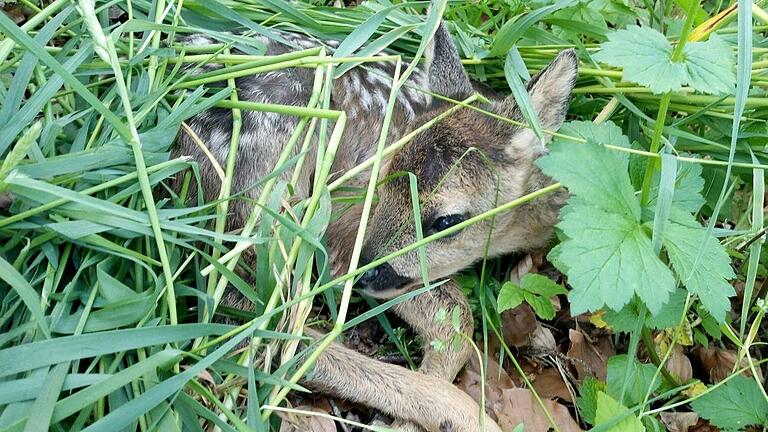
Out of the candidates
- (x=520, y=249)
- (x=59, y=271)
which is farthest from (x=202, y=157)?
(x=520, y=249)

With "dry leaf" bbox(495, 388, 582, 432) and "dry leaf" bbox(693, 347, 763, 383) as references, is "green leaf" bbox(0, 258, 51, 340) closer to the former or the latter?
"dry leaf" bbox(495, 388, 582, 432)

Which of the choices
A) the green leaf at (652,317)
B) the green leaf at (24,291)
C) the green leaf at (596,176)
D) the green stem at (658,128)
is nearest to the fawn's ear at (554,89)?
the green stem at (658,128)

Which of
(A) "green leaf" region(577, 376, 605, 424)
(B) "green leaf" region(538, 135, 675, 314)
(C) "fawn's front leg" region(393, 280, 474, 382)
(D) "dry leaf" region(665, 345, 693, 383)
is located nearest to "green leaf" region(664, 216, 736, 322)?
(B) "green leaf" region(538, 135, 675, 314)

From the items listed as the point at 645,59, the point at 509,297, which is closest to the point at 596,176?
the point at 645,59

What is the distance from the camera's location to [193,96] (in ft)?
8.49

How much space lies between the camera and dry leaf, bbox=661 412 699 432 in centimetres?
290

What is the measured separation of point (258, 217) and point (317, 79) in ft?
1.76

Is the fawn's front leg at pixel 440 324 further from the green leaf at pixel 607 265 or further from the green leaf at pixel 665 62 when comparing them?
the green leaf at pixel 665 62

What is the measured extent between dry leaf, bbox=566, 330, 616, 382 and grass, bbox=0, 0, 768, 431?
0.32 m

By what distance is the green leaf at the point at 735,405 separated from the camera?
2.58m

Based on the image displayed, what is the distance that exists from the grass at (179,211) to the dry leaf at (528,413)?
25 centimetres

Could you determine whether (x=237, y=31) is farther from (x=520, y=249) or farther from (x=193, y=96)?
(x=520, y=249)

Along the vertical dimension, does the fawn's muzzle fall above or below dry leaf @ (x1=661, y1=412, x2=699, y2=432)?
above

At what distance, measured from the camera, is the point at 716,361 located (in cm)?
303
